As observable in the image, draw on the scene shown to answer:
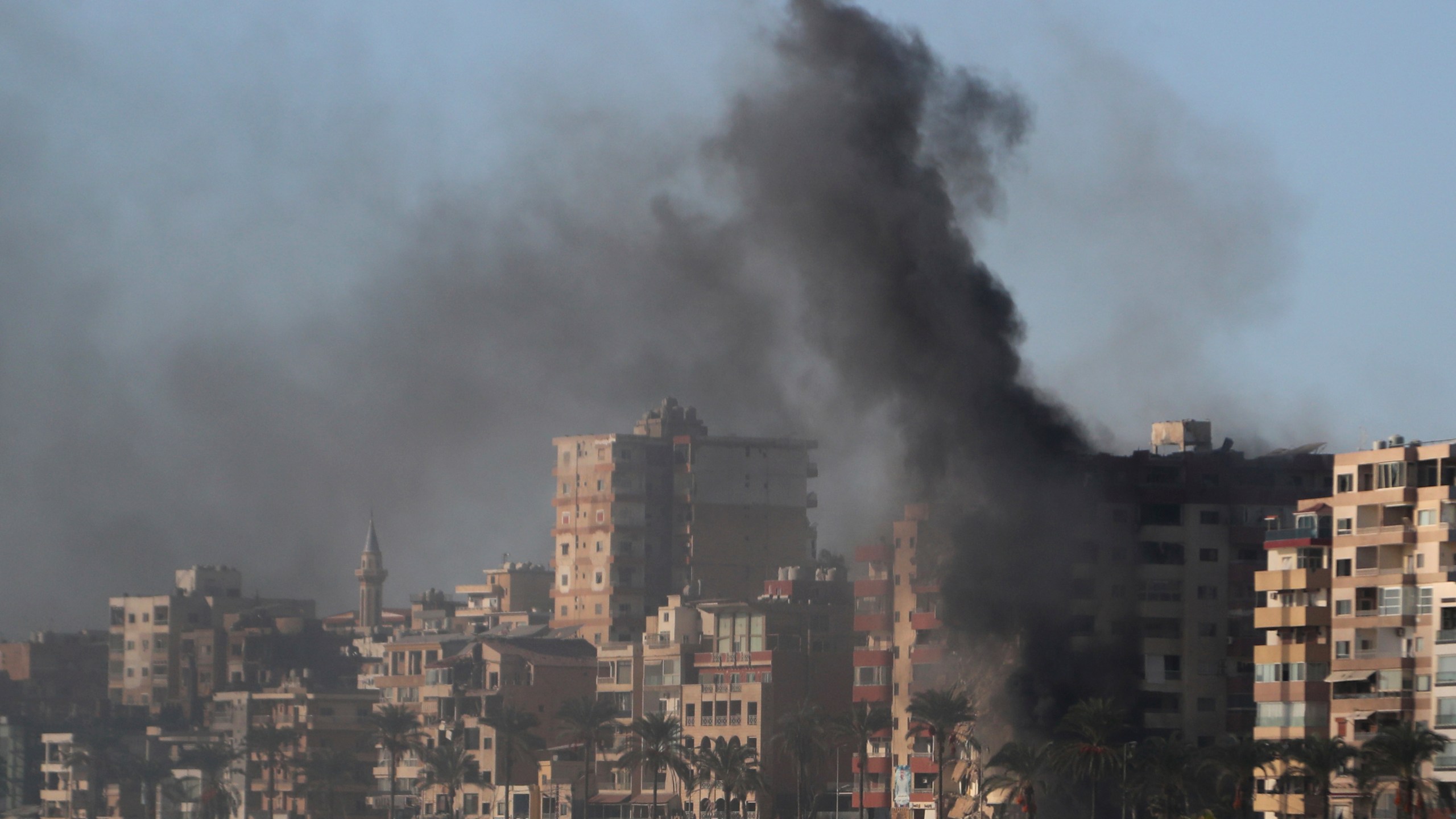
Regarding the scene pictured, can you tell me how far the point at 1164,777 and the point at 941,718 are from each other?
95.5 ft

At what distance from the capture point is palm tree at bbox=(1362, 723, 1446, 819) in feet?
370

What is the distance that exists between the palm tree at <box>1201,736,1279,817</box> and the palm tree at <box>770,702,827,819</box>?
46.7 metres

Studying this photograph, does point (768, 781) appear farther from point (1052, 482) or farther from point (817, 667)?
point (1052, 482)

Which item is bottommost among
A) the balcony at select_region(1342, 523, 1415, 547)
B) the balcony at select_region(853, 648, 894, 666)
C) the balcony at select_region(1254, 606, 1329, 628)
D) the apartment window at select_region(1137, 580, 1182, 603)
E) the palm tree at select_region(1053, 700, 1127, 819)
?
the palm tree at select_region(1053, 700, 1127, 819)

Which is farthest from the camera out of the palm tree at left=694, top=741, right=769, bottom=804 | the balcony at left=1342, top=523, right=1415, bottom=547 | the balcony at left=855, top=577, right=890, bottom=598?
the balcony at left=855, top=577, right=890, bottom=598

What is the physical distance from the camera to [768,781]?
7274 inches

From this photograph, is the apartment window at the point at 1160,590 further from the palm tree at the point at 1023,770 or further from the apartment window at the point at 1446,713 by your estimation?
the apartment window at the point at 1446,713

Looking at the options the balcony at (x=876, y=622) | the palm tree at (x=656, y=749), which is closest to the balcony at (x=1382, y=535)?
the balcony at (x=876, y=622)

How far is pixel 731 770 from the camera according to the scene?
6954 inches

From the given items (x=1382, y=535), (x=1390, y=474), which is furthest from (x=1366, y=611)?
(x=1390, y=474)

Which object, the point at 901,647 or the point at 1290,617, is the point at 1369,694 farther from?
the point at 901,647

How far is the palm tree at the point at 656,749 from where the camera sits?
181 metres

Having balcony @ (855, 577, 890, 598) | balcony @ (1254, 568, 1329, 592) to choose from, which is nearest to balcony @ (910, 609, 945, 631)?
balcony @ (855, 577, 890, 598)

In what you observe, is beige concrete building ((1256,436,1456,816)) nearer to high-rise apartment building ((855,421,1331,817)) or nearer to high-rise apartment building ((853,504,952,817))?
high-rise apartment building ((855,421,1331,817))
